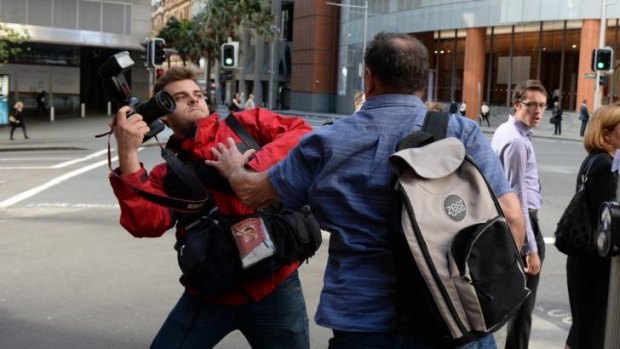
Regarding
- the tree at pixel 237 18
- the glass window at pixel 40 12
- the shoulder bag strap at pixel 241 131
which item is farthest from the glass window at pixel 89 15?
the shoulder bag strap at pixel 241 131

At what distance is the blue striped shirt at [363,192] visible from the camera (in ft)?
8.15

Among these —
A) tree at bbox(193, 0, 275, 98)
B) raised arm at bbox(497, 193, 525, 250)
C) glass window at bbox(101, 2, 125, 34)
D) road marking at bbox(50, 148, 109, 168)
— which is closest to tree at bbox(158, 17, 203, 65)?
tree at bbox(193, 0, 275, 98)

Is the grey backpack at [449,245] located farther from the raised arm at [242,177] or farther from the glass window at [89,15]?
the glass window at [89,15]

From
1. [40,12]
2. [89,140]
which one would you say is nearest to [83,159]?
[89,140]

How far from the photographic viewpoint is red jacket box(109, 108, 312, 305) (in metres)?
3.23

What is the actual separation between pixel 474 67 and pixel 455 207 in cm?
5162

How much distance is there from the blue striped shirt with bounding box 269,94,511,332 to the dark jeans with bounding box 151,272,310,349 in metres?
0.79

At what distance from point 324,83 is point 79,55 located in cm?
2771

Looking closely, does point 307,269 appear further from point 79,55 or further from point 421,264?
point 79,55

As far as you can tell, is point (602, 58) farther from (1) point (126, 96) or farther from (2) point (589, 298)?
(1) point (126, 96)

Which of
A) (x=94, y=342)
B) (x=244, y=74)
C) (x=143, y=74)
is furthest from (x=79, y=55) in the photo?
(x=94, y=342)

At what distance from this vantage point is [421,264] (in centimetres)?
229

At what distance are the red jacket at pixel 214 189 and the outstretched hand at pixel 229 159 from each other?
17cm

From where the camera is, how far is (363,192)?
251 centimetres
